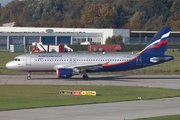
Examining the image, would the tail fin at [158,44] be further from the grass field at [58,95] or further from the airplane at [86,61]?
the grass field at [58,95]

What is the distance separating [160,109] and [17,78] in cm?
2633

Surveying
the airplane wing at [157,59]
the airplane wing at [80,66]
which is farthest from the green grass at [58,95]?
the airplane wing at [157,59]

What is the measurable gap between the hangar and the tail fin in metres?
84.0

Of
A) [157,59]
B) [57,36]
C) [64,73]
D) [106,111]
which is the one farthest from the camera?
[57,36]

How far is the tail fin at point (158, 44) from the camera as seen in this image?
57.6 metres

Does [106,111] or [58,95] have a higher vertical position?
[106,111]

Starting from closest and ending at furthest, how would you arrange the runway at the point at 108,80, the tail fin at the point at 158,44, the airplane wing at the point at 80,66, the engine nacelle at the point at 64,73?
1. the runway at the point at 108,80
2. the engine nacelle at the point at 64,73
3. the airplane wing at the point at 80,66
4. the tail fin at the point at 158,44

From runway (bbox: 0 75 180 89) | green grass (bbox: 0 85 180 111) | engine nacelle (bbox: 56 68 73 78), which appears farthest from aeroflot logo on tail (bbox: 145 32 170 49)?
green grass (bbox: 0 85 180 111)

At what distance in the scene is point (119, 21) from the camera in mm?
197250

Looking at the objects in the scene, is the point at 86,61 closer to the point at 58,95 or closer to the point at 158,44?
the point at 158,44

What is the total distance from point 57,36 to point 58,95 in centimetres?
10062

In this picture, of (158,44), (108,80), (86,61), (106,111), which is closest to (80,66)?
(86,61)

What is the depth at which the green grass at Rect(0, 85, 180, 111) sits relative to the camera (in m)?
36.4

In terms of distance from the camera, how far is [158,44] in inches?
2275
